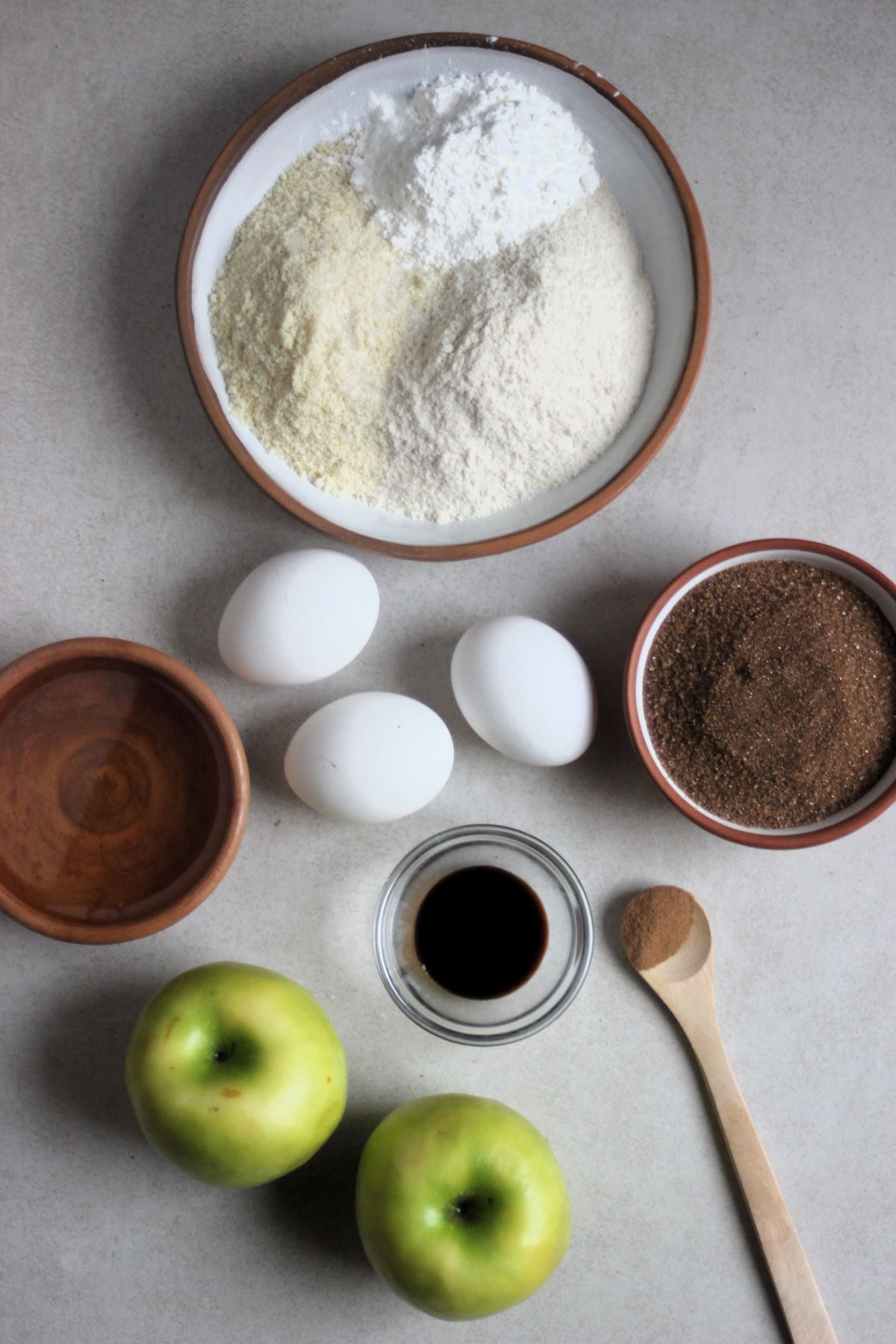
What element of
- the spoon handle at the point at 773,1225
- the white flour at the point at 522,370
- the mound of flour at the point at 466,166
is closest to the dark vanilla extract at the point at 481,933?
the spoon handle at the point at 773,1225

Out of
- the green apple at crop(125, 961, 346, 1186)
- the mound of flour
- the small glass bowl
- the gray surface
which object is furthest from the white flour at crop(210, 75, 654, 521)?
the green apple at crop(125, 961, 346, 1186)

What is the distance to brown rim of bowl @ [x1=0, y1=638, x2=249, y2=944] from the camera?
884 mm

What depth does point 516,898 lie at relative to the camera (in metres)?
0.96

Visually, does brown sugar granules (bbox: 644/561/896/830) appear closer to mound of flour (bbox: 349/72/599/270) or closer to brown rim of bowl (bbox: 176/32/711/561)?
brown rim of bowl (bbox: 176/32/711/561)

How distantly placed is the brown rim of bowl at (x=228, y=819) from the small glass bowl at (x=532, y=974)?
0.54 ft

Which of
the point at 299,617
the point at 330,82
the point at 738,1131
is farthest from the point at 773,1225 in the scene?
the point at 330,82

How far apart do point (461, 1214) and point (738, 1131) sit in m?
0.31

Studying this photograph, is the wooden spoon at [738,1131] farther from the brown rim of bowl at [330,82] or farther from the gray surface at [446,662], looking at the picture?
the brown rim of bowl at [330,82]

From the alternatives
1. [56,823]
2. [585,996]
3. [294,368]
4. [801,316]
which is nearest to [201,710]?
[56,823]

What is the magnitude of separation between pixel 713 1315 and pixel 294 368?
1.01 m

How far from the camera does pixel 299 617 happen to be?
90 cm

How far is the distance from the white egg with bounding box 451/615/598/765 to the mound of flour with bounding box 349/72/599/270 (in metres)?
0.36

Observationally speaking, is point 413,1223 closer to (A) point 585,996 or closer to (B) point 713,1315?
(A) point 585,996

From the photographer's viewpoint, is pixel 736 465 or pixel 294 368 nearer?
pixel 294 368
